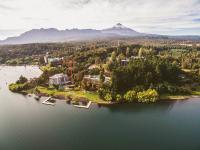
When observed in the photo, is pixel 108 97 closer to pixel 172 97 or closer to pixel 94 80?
pixel 94 80

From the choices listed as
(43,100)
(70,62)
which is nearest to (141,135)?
(43,100)

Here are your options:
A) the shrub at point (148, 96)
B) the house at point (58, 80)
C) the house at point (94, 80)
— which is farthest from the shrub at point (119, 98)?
the house at point (58, 80)

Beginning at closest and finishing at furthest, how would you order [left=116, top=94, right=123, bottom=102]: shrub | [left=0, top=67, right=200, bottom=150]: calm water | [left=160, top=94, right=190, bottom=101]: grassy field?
[left=0, top=67, right=200, bottom=150]: calm water < [left=116, top=94, right=123, bottom=102]: shrub < [left=160, top=94, right=190, bottom=101]: grassy field

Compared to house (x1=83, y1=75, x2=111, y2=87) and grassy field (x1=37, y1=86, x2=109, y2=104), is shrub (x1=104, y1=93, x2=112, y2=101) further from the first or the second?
house (x1=83, y1=75, x2=111, y2=87)

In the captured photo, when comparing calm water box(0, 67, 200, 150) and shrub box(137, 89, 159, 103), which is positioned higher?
shrub box(137, 89, 159, 103)

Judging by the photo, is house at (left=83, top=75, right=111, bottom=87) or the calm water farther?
house at (left=83, top=75, right=111, bottom=87)

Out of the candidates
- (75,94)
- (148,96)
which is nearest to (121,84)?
(148,96)

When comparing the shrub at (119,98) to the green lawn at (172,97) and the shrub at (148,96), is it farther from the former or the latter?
the green lawn at (172,97)

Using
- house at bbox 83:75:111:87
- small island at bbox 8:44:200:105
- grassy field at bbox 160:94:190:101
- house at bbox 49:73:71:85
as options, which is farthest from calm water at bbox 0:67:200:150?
house at bbox 49:73:71:85
